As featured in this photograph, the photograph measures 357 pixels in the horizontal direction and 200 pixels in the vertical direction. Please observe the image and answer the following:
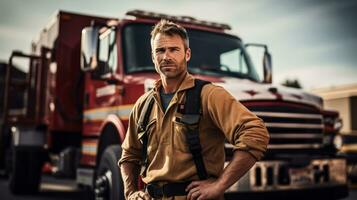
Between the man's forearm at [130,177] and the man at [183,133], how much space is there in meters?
0.10

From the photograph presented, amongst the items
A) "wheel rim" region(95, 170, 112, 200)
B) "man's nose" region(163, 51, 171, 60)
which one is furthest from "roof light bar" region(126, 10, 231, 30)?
"man's nose" region(163, 51, 171, 60)

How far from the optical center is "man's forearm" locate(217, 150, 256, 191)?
190 cm

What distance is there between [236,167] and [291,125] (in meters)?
3.07

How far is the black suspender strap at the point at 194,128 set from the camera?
6.63 ft

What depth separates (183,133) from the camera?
2.06 m

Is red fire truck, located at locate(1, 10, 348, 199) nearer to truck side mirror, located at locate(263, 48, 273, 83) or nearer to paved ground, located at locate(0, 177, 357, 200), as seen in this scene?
truck side mirror, located at locate(263, 48, 273, 83)

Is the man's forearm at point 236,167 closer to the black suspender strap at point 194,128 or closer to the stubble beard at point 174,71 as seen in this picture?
the black suspender strap at point 194,128

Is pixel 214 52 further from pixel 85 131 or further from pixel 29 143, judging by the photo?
pixel 29 143

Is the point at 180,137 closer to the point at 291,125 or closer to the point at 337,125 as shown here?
the point at 291,125


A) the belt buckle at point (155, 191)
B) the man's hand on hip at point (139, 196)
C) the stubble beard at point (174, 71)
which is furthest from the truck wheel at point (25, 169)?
the stubble beard at point (174, 71)

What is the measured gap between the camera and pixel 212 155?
2076 mm

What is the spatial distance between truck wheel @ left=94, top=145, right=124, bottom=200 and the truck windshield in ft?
3.28

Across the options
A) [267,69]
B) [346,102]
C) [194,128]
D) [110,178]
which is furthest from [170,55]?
[346,102]

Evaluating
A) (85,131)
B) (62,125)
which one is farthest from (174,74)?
(62,125)
